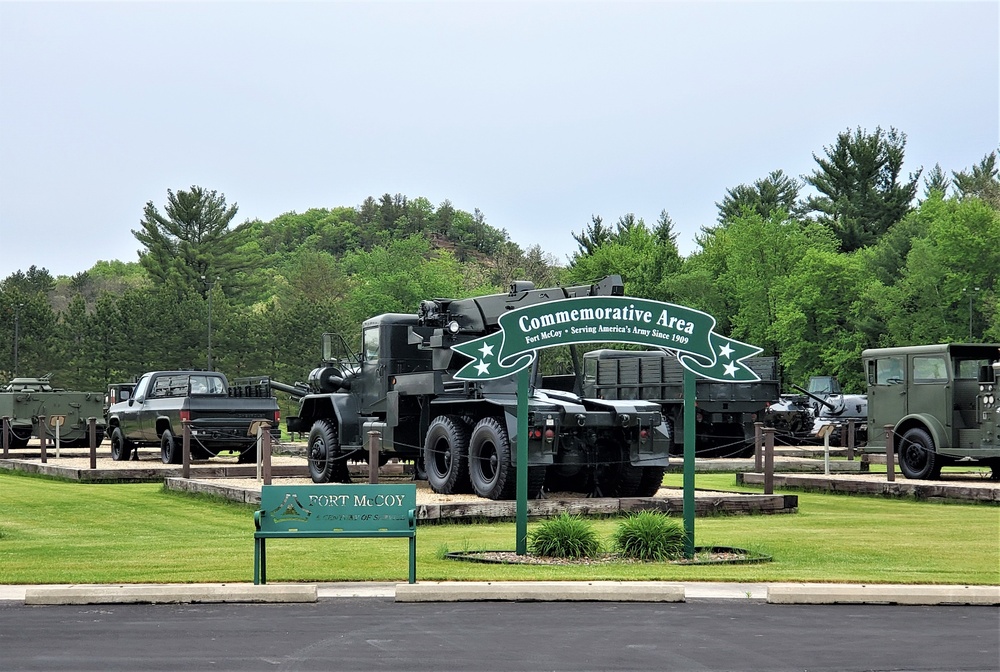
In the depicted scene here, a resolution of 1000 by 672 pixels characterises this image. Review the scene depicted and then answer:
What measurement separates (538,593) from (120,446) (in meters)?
21.5

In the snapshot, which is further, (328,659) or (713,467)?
(713,467)

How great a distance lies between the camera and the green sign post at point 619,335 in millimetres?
13500

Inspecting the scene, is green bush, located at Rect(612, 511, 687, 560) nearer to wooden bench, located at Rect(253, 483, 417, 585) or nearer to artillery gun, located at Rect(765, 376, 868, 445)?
wooden bench, located at Rect(253, 483, 417, 585)

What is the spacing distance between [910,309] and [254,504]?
43092 millimetres

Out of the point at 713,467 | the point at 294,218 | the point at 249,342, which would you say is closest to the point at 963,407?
the point at 713,467

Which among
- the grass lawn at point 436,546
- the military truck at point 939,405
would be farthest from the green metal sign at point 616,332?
the military truck at point 939,405

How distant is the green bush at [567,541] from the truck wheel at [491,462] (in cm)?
426

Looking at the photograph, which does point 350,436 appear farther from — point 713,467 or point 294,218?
point 294,218

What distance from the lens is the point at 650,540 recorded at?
12672 millimetres

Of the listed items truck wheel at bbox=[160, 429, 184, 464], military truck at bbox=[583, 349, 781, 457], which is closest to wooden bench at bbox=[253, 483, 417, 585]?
truck wheel at bbox=[160, 429, 184, 464]

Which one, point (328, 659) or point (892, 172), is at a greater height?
point (892, 172)

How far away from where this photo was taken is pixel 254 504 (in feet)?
60.8

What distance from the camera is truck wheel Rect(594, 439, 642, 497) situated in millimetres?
18094

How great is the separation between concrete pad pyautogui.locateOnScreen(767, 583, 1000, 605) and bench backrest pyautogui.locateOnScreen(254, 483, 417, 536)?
3.00 m
